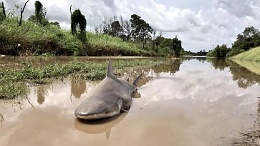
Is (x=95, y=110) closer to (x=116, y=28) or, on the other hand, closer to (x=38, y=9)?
(x=38, y=9)

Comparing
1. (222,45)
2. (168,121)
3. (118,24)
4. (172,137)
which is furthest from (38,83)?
(222,45)

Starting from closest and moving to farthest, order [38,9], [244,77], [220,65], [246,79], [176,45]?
[246,79]
[244,77]
[220,65]
[38,9]
[176,45]

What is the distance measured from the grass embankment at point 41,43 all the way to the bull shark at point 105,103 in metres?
17.2

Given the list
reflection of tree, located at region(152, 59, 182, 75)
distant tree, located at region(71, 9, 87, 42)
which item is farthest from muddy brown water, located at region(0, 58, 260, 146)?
distant tree, located at region(71, 9, 87, 42)

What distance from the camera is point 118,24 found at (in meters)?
67.4

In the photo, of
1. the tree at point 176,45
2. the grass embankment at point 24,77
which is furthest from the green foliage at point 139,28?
the grass embankment at point 24,77

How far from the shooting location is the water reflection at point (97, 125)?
4440mm

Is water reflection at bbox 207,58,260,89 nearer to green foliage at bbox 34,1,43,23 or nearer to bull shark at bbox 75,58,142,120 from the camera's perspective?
bull shark at bbox 75,58,142,120

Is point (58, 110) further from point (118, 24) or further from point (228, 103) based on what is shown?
point (118, 24)

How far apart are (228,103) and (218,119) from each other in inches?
74.5

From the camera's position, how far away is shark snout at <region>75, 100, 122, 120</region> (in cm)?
467

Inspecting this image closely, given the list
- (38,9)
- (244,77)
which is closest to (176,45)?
(38,9)

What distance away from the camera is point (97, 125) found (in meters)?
4.71

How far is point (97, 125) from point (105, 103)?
1.60 ft
